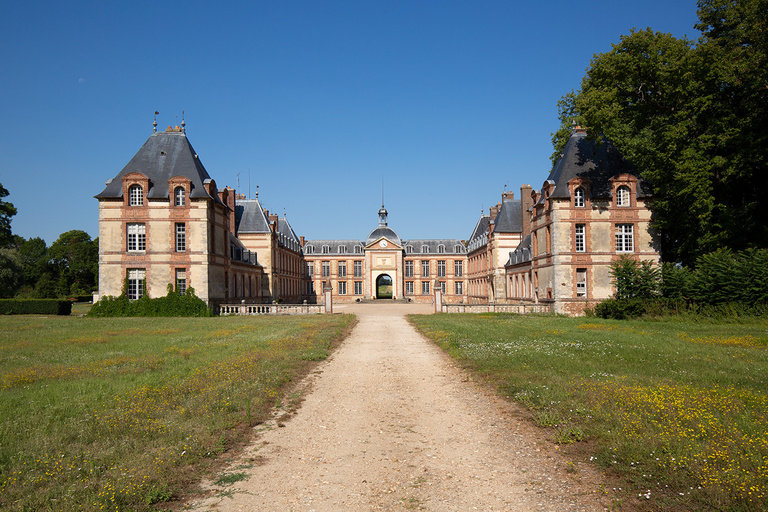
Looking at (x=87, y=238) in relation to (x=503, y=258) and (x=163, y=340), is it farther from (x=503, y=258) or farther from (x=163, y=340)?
(x=163, y=340)

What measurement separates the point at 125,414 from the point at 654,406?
308 inches

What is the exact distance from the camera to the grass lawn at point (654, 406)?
4805 mm

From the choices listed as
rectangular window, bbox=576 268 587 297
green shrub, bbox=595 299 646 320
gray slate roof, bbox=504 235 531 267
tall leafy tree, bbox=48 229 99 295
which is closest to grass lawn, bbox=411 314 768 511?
green shrub, bbox=595 299 646 320

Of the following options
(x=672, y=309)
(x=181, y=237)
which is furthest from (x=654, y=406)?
(x=181, y=237)

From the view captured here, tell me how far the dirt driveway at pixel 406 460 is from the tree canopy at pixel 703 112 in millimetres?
20904

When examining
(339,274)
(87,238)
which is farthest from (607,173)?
(87,238)

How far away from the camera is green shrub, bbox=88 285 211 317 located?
103ft

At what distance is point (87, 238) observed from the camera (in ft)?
267

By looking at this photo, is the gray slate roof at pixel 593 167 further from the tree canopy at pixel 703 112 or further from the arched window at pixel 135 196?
the arched window at pixel 135 196

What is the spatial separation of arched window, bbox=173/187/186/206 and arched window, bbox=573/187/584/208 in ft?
83.4

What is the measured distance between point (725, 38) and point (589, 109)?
736 cm

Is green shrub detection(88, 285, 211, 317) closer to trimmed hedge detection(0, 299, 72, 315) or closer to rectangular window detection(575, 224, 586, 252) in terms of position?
trimmed hedge detection(0, 299, 72, 315)

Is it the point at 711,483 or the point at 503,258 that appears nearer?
the point at 711,483

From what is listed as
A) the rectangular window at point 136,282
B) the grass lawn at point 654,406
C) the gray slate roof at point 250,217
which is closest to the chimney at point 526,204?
the gray slate roof at point 250,217
